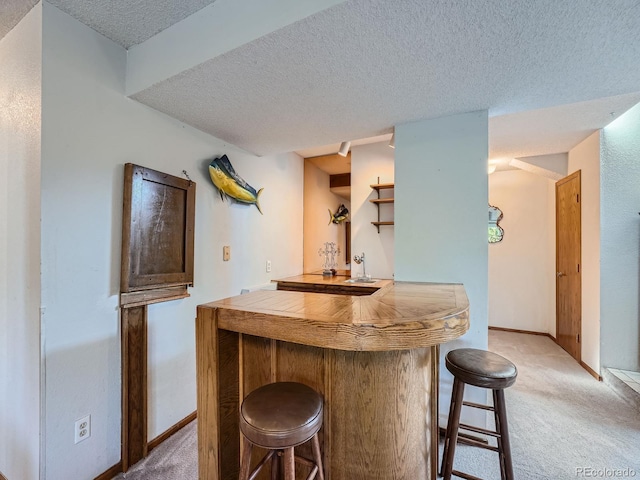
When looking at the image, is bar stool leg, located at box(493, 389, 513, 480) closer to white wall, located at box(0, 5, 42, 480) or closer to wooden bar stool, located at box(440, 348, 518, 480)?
wooden bar stool, located at box(440, 348, 518, 480)

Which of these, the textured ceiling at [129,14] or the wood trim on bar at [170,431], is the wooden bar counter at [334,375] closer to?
the wood trim on bar at [170,431]

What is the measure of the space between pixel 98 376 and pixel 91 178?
3.66 feet

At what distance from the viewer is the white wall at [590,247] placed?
2.75 meters

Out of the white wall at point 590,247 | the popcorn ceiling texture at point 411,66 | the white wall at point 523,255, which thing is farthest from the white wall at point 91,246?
the white wall at point 523,255

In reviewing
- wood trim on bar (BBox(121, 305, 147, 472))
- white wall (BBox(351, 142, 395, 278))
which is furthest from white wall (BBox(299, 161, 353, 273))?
wood trim on bar (BBox(121, 305, 147, 472))

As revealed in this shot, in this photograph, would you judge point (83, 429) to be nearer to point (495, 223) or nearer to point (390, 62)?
point (390, 62)

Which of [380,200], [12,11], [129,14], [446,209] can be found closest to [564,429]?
[446,209]

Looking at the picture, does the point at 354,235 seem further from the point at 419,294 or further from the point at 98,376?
the point at 98,376

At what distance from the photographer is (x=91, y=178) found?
151 centimetres

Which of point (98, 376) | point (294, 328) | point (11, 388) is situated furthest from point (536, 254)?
point (11, 388)

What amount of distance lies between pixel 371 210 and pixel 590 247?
7.56ft

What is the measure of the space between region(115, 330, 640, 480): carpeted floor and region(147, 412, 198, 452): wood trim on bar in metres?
0.03

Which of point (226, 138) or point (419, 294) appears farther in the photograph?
point (226, 138)

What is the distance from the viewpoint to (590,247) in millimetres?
2861
